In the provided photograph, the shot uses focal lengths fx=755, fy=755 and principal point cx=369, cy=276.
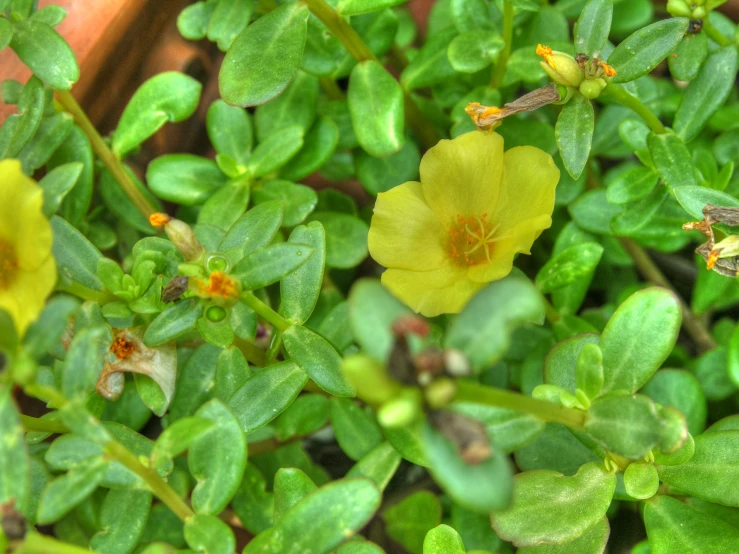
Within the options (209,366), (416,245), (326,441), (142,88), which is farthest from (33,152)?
(326,441)

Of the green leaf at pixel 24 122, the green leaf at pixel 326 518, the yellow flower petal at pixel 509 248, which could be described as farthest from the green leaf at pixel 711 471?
the green leaf at pixel 24 122

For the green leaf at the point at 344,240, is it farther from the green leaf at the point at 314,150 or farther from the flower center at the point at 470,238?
the flower center at the point at 470,238

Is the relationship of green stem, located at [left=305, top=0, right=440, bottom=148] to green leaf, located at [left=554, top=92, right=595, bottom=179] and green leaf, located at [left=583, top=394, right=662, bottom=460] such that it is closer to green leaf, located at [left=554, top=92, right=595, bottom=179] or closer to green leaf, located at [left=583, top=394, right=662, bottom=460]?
green leaf, located at [left=554, top=92, right=595, bottom=179]

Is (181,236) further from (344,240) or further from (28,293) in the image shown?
(344,240)

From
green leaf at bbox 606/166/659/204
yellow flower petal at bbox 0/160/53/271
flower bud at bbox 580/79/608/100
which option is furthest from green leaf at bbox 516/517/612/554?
yellow flower petal at bbox 0/160/53/271

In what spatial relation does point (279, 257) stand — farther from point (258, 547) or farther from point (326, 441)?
point (326, 441)

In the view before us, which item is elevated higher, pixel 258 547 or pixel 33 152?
pixel 33 152
